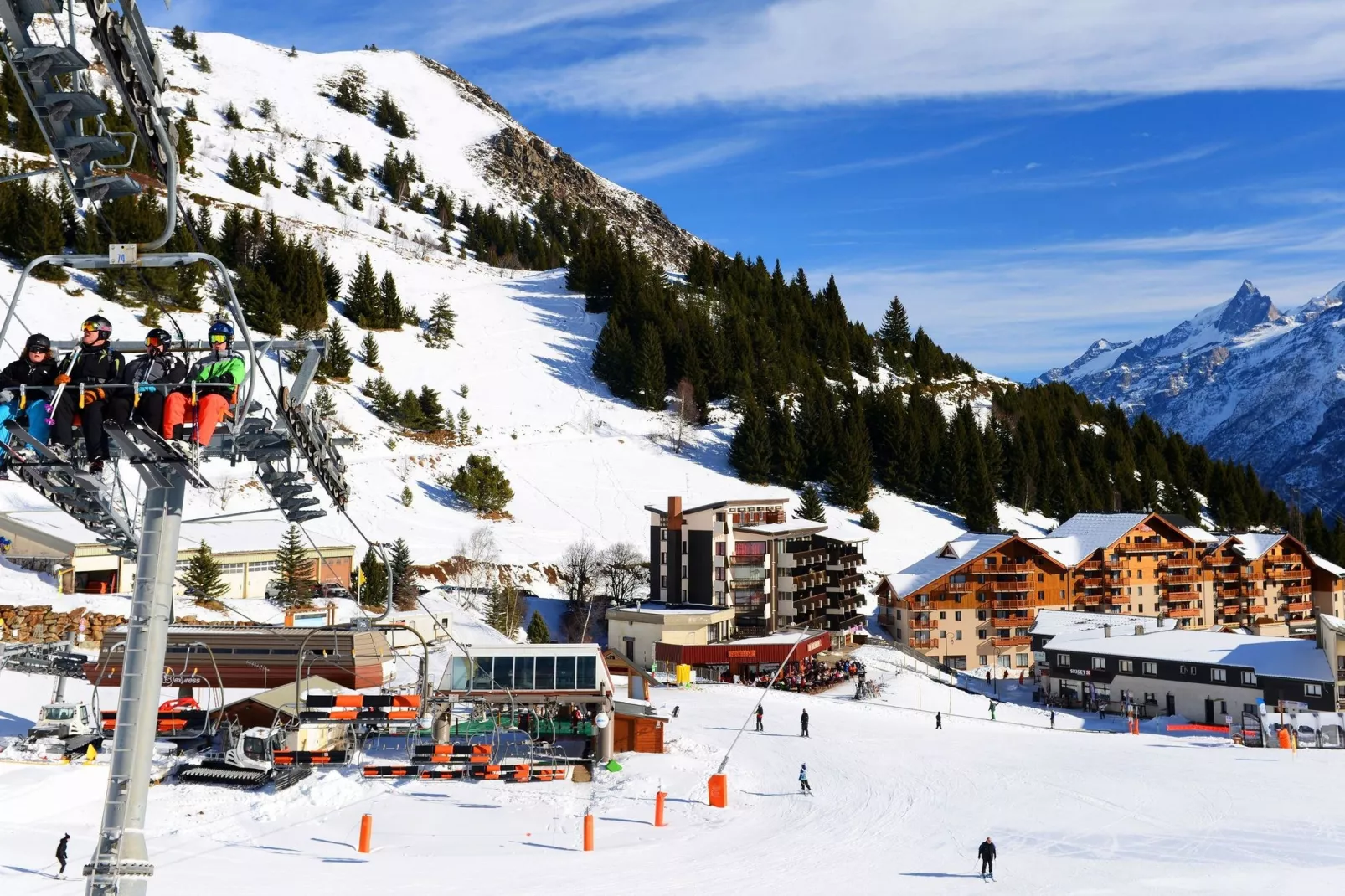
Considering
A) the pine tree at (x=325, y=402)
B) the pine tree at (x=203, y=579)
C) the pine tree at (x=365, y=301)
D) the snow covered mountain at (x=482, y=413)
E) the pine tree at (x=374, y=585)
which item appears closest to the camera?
the pine tree at (x=203, y=579)

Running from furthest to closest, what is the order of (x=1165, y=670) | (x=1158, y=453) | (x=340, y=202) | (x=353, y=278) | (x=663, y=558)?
(x=340, y=202)
(x=1158, y=453)
(x=353, y=278)
(x=663, y=558)
(x=1165, y=670)

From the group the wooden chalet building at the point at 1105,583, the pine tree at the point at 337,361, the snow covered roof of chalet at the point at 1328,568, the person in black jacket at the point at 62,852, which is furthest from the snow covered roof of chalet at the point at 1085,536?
the person in black jacket at the point at 62,852

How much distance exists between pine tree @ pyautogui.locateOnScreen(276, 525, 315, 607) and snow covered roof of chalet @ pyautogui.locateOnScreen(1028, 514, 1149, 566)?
177 feet

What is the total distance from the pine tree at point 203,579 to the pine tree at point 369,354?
4011cm

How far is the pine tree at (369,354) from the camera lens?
291ft

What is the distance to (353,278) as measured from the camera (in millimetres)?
100312

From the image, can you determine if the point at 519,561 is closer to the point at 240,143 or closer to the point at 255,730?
the point at 255,730

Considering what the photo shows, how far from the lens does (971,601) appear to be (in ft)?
236

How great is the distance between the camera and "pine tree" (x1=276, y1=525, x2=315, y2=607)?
2028 inches

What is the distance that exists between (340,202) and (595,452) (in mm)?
76242

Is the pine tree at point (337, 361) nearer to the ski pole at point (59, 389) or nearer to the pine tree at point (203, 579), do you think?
the pine tree at point (203, 579)

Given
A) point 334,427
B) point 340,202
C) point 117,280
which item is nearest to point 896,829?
point 334,427

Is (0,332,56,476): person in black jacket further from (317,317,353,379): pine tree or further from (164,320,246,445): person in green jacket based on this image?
(317,317,353,379): pine tree

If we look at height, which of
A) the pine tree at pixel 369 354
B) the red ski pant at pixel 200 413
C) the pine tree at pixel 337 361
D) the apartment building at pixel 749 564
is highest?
the pine tree at pixel 369 354
